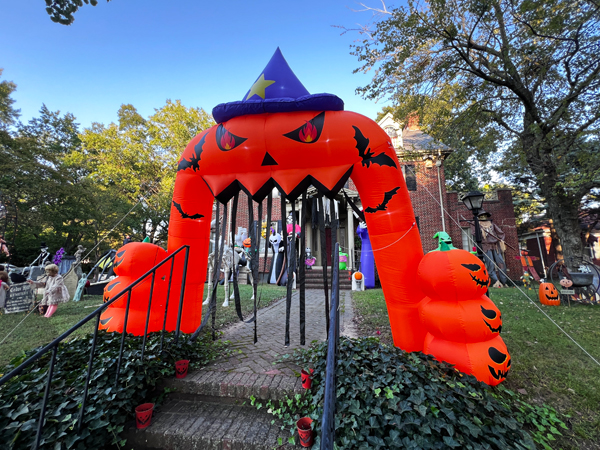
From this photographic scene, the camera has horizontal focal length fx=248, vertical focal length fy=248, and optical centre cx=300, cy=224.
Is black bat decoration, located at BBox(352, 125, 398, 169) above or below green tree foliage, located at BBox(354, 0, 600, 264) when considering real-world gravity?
below

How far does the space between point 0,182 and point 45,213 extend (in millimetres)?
2056

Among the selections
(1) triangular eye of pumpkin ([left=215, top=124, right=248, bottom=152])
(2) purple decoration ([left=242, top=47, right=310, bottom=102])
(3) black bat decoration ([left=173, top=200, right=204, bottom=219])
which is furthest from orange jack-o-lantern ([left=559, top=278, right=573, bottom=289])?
(3) black bat decoration ([left=173, top=200, right=204, bottom=219])

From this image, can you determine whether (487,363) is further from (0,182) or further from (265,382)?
(0,182)

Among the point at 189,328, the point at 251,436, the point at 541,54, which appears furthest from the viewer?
the point at 541,54

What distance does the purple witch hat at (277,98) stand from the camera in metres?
2.96

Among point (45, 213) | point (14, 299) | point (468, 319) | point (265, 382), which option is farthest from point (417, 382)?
point (45, 213)

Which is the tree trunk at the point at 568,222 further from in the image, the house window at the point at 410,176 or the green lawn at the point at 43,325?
the green lawn at the point at 43,325

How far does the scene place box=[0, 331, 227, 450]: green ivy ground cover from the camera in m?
1.71

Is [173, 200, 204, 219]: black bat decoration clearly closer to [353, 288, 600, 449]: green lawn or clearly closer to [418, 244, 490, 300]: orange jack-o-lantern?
[418, 244, 490, 300]: orange jack-o-lantern

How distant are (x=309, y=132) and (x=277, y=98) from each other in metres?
0.64

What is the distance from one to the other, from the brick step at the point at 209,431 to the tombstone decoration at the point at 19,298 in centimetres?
758

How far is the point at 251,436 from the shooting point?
2.00m

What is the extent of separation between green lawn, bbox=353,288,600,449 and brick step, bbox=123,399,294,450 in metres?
2.34

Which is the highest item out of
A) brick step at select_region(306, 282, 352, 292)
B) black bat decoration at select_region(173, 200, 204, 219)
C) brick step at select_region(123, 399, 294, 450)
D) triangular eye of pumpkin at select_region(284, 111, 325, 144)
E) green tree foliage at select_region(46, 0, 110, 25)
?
green tree foliage at select_region(46, 0, 110, 25)
